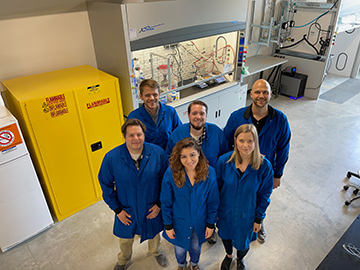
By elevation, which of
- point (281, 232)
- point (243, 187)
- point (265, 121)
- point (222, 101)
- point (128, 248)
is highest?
point (265, 121)

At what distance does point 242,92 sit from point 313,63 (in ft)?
8.18

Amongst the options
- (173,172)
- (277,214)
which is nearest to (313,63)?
(277,214)

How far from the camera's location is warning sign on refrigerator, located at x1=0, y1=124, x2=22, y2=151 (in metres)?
2.52

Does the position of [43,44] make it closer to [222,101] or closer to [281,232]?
[222,101]

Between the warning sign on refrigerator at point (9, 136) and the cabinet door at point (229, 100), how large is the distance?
3092 millimetres

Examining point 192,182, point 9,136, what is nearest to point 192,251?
point 192,182

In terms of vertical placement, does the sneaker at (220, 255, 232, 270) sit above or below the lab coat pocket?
below

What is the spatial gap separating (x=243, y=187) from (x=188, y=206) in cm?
46

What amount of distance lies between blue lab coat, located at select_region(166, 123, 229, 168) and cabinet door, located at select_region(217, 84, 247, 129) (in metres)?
2.23

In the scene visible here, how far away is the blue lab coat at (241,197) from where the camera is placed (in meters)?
2.07

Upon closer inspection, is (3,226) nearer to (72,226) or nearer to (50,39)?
(72,226)

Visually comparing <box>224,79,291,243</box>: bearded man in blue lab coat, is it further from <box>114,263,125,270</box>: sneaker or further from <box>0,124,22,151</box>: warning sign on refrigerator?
<box>0,124,22,151</box>: warning sign on refrigerator

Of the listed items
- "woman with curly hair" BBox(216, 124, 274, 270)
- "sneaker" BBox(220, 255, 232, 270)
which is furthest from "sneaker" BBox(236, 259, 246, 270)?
"woman with curly hair" BBox(216, 124, 274, 270)

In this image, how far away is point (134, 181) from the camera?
213 centimetres
